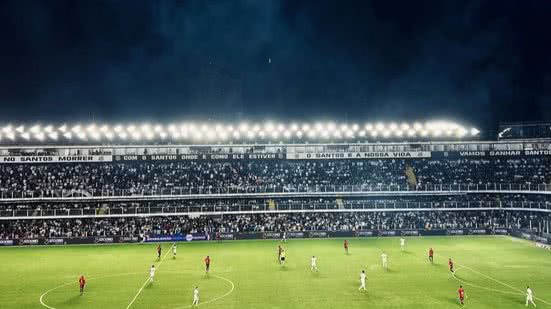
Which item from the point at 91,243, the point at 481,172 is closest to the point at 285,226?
the point at 91,243

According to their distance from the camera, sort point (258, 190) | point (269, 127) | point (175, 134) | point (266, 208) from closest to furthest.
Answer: point (266, 208) < point (258, 190) < point (175, 134) < point (269, 127)

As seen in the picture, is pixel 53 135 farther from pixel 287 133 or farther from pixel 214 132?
pixel 287 133

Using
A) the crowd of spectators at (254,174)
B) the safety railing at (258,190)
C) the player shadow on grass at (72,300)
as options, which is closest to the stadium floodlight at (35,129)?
the crowd of spectators at (254,174)

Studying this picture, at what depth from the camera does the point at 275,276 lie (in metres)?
34.3

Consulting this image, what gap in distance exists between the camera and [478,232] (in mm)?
56656

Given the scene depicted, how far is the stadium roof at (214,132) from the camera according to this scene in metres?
58.6

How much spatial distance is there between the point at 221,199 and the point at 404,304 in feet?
122

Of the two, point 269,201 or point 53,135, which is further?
point 269,201

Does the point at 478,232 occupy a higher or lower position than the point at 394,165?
lower

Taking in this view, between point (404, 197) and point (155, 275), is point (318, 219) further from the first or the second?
point (155, 275)

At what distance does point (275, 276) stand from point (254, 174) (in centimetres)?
2943

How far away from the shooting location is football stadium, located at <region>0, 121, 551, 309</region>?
135ft

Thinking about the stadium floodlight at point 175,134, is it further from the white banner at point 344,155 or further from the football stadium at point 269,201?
the white banner at point 344,155

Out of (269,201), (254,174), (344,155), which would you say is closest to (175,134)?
(254,174)
